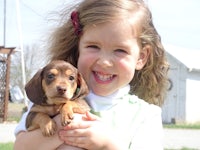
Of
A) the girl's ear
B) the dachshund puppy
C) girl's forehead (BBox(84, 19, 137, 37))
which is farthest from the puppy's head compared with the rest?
the girl's ear

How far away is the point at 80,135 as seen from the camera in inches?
112

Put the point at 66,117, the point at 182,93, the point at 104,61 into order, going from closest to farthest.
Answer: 1. the point at 66,117
2. the point at 104,61
3. the point at 182,93

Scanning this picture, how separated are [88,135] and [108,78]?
432 mm

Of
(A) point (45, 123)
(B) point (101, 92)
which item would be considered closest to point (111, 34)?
(B) point (101, 92)

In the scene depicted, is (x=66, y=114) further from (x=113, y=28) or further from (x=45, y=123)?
(x=113, y=28)

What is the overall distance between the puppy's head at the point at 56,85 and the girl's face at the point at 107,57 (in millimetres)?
177

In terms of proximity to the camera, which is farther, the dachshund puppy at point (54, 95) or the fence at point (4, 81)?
the fence at point (4, 81)

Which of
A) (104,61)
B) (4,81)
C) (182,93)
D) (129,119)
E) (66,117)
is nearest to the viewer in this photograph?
(66,117)

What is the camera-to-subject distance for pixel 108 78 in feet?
10.2

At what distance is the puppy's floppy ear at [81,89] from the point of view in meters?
2.91

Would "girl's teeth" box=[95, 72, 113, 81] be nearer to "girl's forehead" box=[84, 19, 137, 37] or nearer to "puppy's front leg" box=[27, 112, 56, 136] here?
"girl's forehead" box=[84, 19, 137, 37]

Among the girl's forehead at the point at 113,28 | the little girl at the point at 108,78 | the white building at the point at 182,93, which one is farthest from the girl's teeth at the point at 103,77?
the white building at the point at 182,93

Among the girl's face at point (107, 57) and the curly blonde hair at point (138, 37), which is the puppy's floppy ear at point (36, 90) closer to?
the girl's face at point (107, 57)

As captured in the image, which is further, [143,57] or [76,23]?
[143,57]
